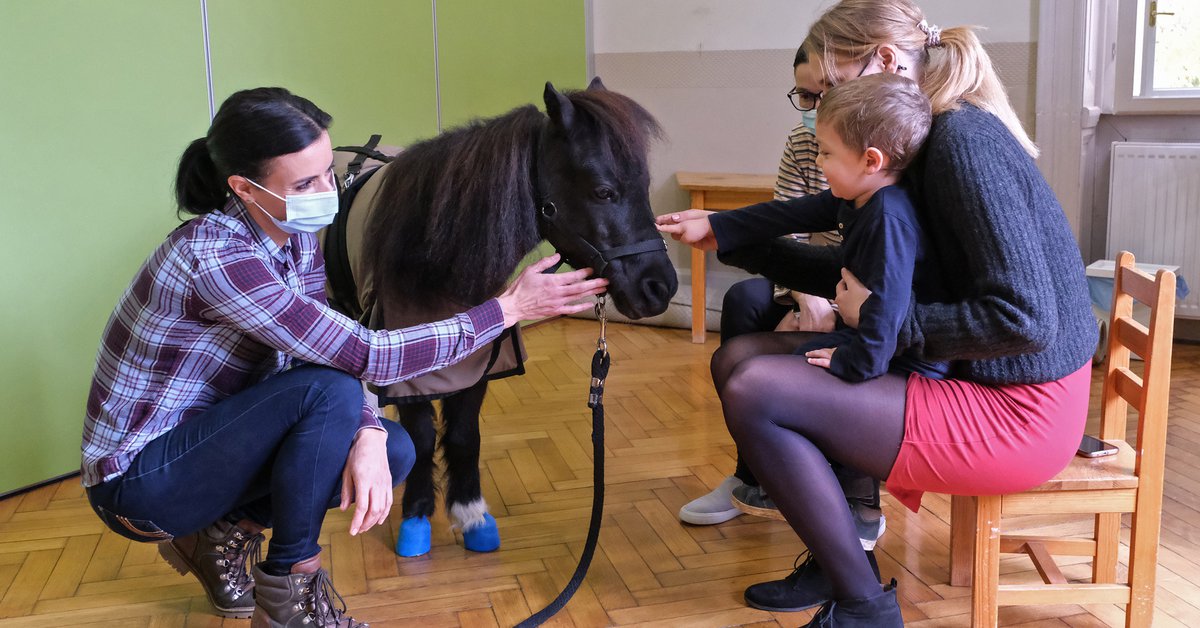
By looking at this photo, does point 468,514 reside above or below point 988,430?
below

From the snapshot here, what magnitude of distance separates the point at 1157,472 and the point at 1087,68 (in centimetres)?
279

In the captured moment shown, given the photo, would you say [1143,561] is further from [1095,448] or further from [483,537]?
[483,537]

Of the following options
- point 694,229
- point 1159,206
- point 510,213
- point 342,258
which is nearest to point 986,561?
point 694,229

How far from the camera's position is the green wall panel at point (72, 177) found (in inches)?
→ 113

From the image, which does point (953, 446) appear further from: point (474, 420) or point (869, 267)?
point (474, 420)

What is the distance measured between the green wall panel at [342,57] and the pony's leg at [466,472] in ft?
5.16

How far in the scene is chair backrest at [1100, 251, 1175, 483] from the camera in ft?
6.09

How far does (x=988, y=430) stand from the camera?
1791 millimetres

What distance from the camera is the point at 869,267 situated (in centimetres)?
180

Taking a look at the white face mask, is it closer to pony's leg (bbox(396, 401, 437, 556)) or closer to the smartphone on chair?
pony's leg (bbox(396, 401, 437, 556))

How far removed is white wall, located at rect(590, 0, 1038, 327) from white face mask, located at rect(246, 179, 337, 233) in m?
2.69

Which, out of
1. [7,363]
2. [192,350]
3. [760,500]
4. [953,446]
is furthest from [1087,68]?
[7,363]

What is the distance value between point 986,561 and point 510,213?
1.15 meters

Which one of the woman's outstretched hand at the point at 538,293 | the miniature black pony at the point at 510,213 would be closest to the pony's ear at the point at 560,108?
the miniature black pony at the point at 510,213
